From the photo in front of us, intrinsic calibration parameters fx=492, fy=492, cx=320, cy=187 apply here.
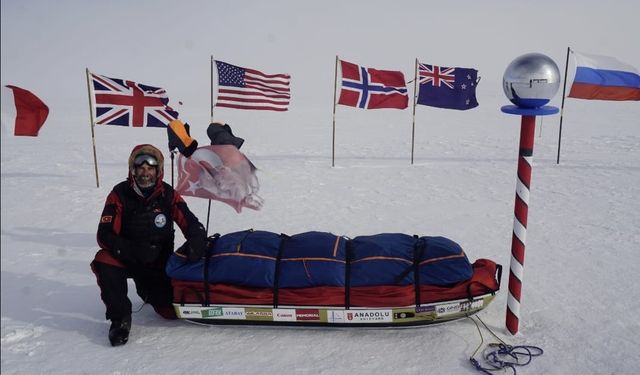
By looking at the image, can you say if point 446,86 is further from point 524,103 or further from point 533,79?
point 533,79

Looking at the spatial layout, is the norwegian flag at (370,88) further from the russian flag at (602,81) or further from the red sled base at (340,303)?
the red sled base at (340,303)

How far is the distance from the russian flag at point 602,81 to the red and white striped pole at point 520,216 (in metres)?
7.32

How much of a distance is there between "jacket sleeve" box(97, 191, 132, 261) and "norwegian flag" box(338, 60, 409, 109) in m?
7.27

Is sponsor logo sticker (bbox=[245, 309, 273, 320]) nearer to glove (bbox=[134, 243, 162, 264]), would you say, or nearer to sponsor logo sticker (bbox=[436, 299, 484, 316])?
glove (bbox=[134, 243, 162, 264])

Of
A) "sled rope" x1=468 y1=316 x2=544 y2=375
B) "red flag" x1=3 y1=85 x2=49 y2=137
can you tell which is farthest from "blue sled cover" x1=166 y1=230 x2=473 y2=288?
"red flag" x1=3 y1=85 x2=49 y2=137

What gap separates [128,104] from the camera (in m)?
8.95

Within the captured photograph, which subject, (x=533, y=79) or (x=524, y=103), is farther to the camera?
(x=524, y=103)

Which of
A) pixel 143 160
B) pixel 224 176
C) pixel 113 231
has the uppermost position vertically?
pixel 143 160

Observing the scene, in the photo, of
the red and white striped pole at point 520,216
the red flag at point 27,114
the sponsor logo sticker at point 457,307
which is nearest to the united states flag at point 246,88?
the red flag at point 27,114

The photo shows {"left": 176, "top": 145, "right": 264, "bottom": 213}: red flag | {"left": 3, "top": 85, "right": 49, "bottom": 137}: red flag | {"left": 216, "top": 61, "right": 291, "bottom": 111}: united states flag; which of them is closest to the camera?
{"left": 176, "top": 145, "right": 264, "bottom": 213}: red flag

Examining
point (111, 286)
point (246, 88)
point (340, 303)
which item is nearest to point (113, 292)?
point (111, 286)

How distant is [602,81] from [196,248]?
942cm

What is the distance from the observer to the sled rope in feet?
11.6

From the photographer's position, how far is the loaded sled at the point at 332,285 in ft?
12.6
